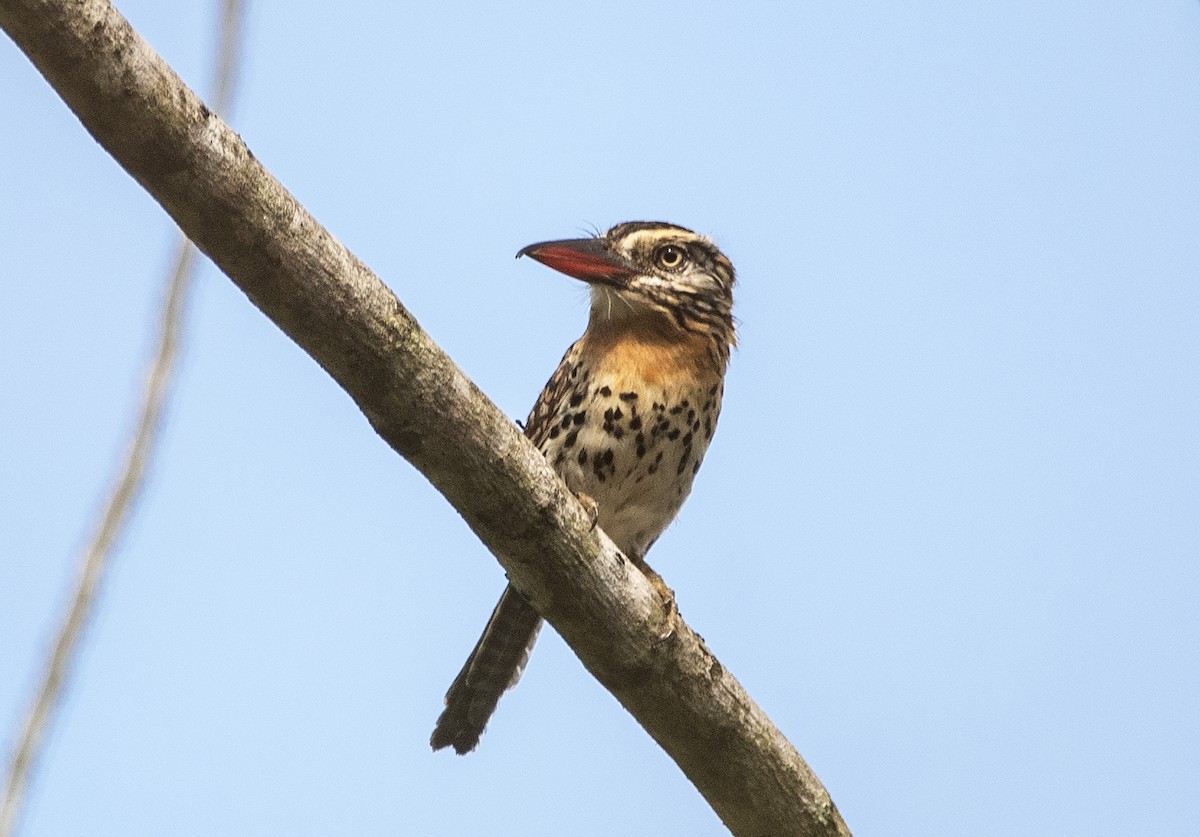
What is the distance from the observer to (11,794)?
428 cm

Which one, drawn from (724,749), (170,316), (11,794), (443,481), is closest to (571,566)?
(443,481)

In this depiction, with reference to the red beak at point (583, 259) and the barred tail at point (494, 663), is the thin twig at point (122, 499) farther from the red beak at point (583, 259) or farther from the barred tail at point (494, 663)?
the barred tail at point (494, 663)

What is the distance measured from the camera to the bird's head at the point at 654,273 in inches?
278

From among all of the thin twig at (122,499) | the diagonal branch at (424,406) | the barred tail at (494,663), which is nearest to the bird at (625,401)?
the barred tail at (494,663)

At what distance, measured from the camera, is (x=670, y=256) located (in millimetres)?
7480

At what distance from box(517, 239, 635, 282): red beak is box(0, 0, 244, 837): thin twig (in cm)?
153

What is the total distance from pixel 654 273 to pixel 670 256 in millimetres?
175

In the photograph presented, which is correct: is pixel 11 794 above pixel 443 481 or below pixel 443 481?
below


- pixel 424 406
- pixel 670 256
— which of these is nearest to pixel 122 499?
pixel 424 406

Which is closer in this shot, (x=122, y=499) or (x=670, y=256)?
(x=122, y=499)

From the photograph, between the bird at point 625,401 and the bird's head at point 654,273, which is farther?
the bird's head at point 654,273

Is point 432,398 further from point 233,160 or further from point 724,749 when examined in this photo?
point 724,749

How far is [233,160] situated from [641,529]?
10.4 feet

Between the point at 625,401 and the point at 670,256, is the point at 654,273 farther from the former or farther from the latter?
the point at 625,401
